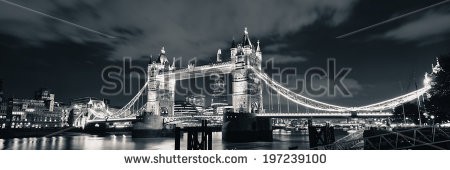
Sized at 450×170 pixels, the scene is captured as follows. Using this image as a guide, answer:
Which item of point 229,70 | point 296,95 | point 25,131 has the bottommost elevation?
point 25,131

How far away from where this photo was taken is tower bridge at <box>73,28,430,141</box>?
3456 cm

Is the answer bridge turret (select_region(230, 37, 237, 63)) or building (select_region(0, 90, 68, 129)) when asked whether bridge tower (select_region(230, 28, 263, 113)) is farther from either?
building (select_region(0, 90, 68, 129))

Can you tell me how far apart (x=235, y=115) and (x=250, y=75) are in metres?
13.2

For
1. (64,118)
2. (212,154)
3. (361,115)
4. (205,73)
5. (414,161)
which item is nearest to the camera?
(414,161)

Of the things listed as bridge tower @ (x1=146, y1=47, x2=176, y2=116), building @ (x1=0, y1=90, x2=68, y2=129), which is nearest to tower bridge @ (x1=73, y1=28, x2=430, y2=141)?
bridge tower @ (x1=146, y1=47, x2=176, y2=116)

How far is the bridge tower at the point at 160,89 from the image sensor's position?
65000 millimetres

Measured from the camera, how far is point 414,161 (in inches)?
430

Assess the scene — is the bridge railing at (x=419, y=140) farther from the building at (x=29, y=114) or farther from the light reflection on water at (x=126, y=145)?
the building at (x=29, y=114)

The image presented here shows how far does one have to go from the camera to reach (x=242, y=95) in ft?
147

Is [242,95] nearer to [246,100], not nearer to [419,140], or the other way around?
[246,100]

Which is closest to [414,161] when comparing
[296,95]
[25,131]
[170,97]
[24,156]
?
[24,156]

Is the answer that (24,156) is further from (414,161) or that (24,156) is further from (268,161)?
(414,161)

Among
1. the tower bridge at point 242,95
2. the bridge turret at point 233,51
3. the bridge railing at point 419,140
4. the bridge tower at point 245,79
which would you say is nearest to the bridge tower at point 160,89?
the tower bridge at point 242,95

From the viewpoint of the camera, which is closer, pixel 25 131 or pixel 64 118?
pixel 25 131
